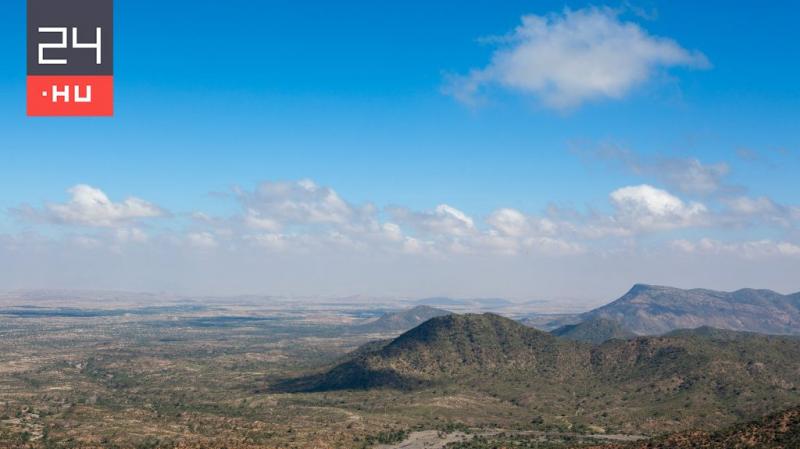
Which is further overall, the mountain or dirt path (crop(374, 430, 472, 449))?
dirt path (crop(374, 430, 472, 449))

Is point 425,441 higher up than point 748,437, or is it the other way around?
point 748,437

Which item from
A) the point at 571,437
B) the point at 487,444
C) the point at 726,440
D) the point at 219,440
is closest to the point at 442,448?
the point at 487,444

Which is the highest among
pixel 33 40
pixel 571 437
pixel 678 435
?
pixel 33 40

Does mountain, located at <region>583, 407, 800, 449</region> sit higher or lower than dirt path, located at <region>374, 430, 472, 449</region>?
higher

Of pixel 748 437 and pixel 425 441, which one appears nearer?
pixel 748 437

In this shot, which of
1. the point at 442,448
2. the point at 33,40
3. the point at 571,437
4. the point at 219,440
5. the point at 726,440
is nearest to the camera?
the point at 33,40

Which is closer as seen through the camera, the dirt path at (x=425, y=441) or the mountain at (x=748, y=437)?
the mountain at (x=748, y=437)

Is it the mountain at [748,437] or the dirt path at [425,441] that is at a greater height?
the mountain at [748,437]

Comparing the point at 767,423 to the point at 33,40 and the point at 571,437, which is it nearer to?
the point at 571,437
